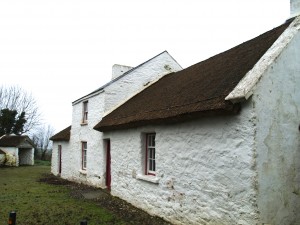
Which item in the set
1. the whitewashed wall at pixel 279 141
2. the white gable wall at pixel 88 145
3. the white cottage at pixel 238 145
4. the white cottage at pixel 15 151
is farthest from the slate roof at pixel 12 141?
the whitewashed wall at pixel 279 141

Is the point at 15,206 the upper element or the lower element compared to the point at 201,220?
lower

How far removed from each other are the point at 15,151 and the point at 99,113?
2417 cm

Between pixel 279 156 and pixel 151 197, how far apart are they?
4.44 m

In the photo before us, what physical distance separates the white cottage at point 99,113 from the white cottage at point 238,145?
6345 mm

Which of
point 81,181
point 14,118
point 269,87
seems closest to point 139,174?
point 269,87

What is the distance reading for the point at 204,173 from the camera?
271 inches

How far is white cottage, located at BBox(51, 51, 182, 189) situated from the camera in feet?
47.6

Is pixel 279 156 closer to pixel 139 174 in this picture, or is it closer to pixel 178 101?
pixel 178 101

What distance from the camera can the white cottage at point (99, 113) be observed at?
14.5 meters

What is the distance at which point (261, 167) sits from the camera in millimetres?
5750

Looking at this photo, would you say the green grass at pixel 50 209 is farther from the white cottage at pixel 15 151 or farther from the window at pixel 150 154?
the white cottage at pixel 15 151

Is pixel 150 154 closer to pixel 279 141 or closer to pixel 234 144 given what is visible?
pixel 234 144

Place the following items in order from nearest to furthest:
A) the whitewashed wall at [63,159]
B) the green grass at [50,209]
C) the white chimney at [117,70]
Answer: the green grass at [50,209], the white chimney at [117,70], the whitewashed wall at [63,159]

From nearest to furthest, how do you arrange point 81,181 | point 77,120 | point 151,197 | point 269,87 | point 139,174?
point 269,87 < point 151,197 < point 139,174 < point 81,181 < point 77,120
